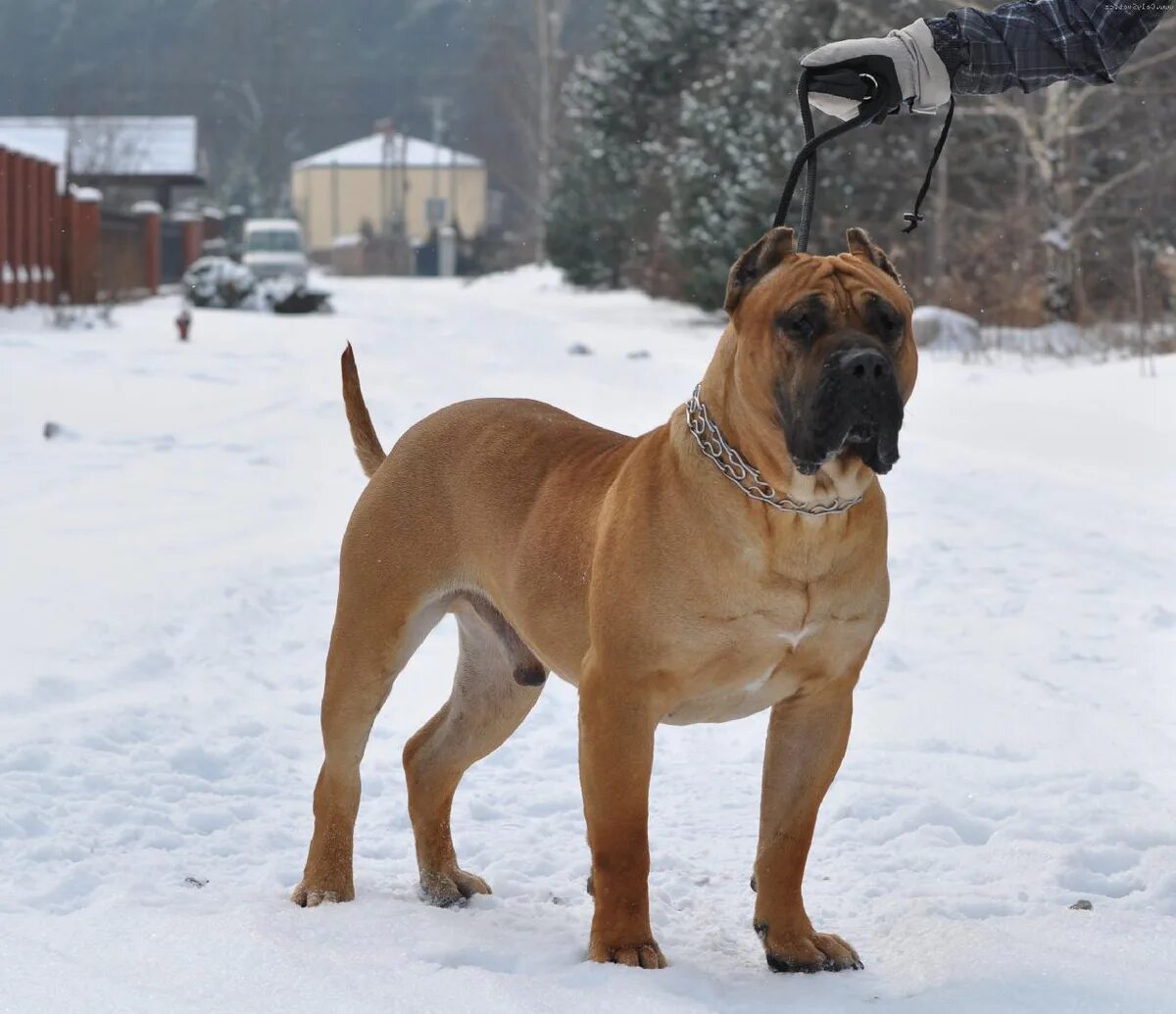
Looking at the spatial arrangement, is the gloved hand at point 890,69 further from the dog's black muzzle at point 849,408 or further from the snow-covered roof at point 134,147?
the snow-covered roof at point 134,147

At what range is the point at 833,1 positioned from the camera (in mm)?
24062

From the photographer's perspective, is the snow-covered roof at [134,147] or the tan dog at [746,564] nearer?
the tan dog at [746,564]

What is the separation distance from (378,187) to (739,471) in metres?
89.0

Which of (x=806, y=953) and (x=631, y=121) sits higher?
(x=631, y=121)

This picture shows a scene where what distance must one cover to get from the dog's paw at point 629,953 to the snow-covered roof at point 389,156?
8639 centimetres

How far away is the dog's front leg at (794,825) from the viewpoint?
321 centimetres

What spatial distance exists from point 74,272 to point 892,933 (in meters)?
25.8

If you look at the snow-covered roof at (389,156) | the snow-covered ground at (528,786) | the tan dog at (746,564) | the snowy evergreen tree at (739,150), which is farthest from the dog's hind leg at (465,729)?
the snow-covered roof at (389,156)

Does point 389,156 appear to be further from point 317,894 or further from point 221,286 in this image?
point 317,894

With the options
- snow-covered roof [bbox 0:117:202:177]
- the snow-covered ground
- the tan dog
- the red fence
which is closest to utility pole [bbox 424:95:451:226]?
snow-covered roof [bbox 0:117:202:177]

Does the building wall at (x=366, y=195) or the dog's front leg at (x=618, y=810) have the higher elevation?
the building wall at (x=366, y=195)

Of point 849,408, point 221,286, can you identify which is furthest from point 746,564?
point 221,286

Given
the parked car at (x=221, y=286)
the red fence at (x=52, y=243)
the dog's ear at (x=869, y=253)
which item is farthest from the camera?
the parked car at (x=221, y=286)

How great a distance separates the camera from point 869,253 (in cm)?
325
